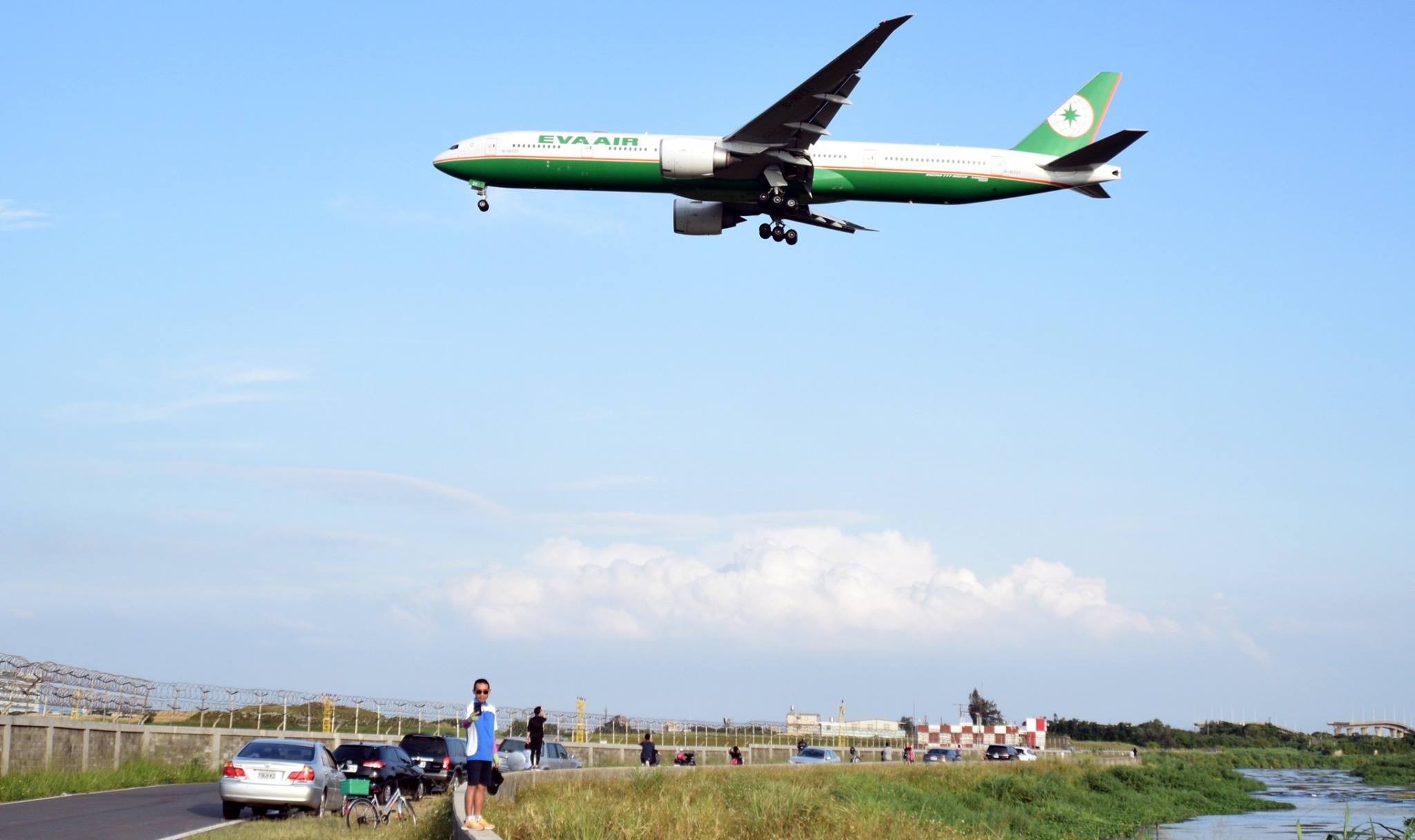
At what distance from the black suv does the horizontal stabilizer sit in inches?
991

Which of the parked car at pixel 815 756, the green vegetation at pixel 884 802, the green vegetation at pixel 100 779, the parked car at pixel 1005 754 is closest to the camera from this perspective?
the green vegetation at pixel 884 802

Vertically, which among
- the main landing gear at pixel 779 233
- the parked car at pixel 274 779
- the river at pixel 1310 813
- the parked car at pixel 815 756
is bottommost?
the river at pixel 1310 813

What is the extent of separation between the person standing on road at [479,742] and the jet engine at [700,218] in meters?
27.2

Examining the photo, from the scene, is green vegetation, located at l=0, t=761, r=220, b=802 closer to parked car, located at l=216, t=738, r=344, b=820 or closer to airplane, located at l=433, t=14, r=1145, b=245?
parked car, located at l=216, t=738, r=344, b=820

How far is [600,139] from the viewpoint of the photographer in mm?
39375

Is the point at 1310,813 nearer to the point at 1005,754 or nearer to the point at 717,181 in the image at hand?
the point at 1005,754

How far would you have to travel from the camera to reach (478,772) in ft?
50.3

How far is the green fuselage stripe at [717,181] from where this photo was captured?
128 feet

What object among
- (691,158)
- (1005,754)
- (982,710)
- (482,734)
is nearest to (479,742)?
(482,734)

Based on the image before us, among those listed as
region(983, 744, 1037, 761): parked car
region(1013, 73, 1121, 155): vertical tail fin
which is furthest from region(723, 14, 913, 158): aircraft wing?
region(983, 744, 1037, 761): parked car

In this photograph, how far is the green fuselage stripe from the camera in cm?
3903

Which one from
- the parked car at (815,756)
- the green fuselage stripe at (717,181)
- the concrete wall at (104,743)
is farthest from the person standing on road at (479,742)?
the parked car at (815,756)

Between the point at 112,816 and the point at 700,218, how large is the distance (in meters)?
25.1

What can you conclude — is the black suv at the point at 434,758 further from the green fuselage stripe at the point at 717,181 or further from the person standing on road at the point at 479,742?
the green fuselage stripe at the point at 717,181
